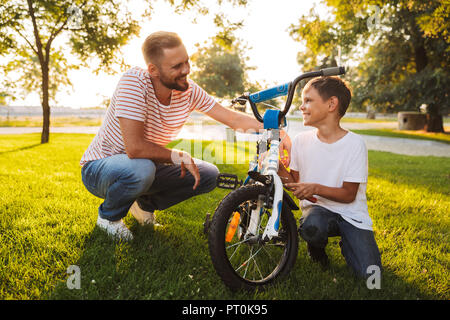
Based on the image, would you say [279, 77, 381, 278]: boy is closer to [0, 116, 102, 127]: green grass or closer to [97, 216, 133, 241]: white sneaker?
[97, 216, 133, 241]: white sneaker

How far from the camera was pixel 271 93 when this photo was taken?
202cm

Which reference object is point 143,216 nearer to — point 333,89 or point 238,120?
point 238,120

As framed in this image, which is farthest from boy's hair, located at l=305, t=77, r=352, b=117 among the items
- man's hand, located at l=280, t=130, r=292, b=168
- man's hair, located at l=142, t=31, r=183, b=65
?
man's hair, located at l=142, t=31, r=183, b=65

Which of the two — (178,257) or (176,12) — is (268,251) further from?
(176,12)

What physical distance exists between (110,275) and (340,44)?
33.4 feet

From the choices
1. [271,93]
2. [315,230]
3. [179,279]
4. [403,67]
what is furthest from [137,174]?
[403,67]

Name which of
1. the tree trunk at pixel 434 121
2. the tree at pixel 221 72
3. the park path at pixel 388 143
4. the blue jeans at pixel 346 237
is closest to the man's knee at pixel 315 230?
the blue jeans at pixel 346 237

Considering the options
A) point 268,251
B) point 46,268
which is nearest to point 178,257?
point 268,251

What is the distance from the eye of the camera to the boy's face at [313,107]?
226 centimetres

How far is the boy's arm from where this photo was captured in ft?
6.73

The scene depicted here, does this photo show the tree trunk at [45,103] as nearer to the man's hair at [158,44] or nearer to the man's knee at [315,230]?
the man's hair at [158,44]

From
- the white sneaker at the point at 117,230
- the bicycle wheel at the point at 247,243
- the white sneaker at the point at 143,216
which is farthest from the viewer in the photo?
the white sneaker at the point at 143,216

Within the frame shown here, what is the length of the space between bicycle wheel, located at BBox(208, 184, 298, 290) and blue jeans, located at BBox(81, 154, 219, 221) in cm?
68

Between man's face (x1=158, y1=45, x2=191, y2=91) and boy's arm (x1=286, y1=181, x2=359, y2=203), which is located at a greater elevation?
man's face (x1=158, y1=45, x2=191, y2=91)
